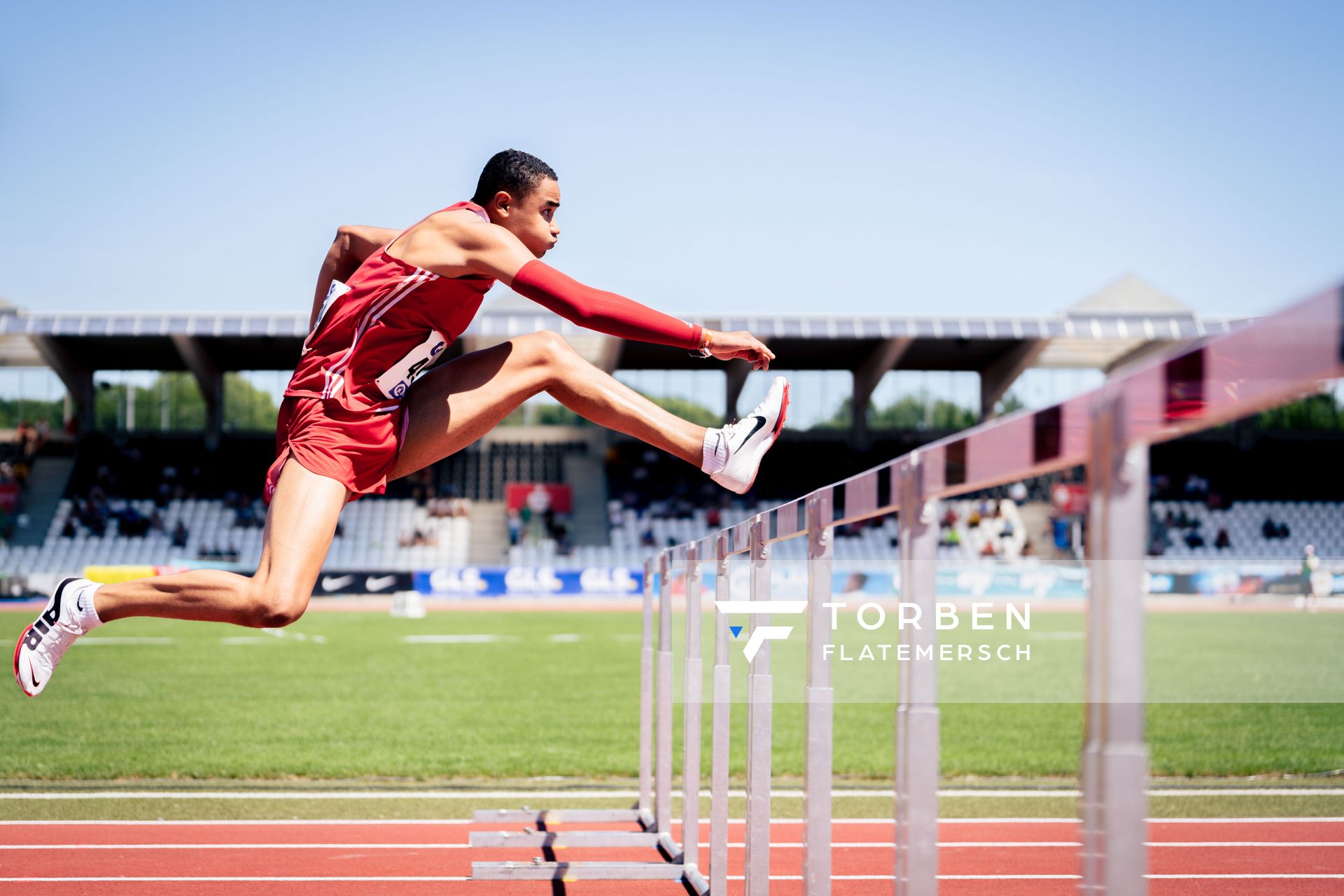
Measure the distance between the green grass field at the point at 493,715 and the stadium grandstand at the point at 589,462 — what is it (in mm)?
10897

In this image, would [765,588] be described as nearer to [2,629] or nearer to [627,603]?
[2,629]

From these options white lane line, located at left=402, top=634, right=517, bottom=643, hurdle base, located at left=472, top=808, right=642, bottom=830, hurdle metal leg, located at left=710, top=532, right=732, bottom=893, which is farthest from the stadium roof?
hurdle metal leg, located at left=710, top=532, right=732, bottom=893

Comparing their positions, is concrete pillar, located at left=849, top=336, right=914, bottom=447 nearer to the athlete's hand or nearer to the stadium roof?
the stadium roof

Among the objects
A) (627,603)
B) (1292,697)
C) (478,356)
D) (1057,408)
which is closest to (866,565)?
(627,603)

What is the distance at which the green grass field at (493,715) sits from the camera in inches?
303

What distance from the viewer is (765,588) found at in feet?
10.6

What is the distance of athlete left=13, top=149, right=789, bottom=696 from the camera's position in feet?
10.6

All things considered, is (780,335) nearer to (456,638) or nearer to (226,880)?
(456,638)

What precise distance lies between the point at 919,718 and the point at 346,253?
7.65 ft

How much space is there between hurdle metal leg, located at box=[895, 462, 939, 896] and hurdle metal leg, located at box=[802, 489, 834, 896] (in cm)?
59

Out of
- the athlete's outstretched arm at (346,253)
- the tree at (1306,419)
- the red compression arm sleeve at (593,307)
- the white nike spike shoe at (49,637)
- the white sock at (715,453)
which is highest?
the tree at (1306,419)

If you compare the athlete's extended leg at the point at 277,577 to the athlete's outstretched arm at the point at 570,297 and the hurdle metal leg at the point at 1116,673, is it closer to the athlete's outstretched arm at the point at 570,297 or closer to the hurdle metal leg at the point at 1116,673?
the athlete's outstretched arm at the point at 570,297

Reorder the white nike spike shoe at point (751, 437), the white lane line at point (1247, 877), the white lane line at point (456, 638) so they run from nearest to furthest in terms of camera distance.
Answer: the white nike spike shoe at point (751, 437) < the white lane line at point (1247, 877) < the white lane line at point (456, 638)

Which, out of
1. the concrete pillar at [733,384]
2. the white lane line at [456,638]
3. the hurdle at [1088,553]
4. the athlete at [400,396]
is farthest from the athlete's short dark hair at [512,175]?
the concrete pillar at [733,384]
